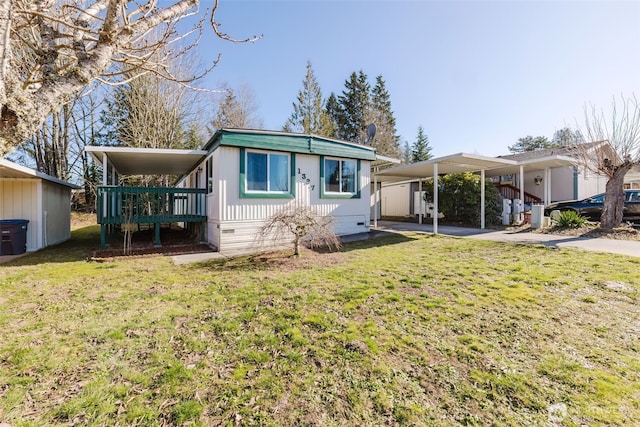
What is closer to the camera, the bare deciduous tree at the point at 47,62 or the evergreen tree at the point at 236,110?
the bare deciduous tree at the point at 47,62

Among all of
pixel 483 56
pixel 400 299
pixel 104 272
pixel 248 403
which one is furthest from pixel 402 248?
pixel 483 56

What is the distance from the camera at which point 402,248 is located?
24.8 ft

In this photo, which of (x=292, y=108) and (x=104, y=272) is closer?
(x=104, y=272)

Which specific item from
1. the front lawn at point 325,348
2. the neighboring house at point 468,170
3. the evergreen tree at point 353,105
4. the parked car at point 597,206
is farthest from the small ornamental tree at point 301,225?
the evergreen tree at point 353,105

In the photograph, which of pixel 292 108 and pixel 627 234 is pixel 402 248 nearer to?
pixel 627 234

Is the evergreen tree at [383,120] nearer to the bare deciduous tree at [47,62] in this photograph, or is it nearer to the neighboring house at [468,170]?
the neighboring house at [468,170]

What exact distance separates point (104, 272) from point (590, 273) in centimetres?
906

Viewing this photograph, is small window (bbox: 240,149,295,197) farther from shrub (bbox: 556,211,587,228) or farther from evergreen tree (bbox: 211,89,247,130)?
evergreen tree (bbox: 211,89,247,130)

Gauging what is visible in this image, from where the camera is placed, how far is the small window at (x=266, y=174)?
7.91 m

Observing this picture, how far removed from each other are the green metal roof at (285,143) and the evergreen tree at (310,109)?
16.4 meters

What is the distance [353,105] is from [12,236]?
29684mm

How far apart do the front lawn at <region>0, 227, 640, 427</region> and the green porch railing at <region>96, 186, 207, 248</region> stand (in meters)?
2.53

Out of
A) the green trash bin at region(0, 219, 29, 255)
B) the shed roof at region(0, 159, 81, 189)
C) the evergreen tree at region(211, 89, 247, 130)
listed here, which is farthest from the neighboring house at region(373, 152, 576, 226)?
the evergreen tree at region(211, 89, 247, 130)

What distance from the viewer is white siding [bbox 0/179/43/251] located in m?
8.13
